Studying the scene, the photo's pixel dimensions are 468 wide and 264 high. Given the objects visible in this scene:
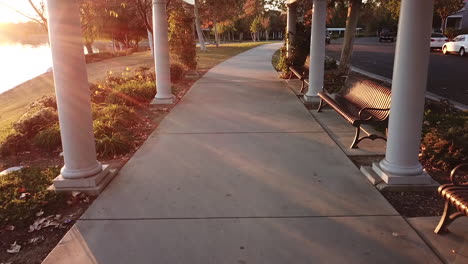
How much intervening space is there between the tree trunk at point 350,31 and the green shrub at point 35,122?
9.23 m

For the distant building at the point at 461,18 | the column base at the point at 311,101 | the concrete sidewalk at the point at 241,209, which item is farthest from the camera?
the distant building at the point at 461,18

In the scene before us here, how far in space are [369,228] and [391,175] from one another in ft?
3.40

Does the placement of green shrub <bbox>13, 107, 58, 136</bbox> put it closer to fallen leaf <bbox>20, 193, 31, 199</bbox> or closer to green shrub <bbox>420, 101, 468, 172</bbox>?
fallen leaf <bbox>20, 193, 31, 199</bbox>

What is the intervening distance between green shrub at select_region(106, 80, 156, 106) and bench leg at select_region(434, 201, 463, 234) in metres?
7.17

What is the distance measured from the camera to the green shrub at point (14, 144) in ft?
20.6

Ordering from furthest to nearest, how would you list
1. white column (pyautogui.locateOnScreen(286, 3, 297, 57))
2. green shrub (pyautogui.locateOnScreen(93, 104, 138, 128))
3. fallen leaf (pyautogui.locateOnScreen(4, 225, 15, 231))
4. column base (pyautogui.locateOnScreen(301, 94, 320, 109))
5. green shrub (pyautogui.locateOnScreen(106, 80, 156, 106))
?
white column (pyautogui.locateOnScreen(286, 3, 297, 57)), column base (pyautogui.locateOnScreen(301, 94, 320, 109)), green shrub (pyautogui.locateOnScreen(106, 80, 156, 106)), green shrub (pyautogui.locateOnScreen(93, 104, 138, 128)), fallen leaf (pyautogui.locateOnScreen(4, 225, 15, 231))

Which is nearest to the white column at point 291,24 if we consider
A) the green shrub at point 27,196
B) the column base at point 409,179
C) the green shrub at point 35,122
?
the green shrub at point 35,122

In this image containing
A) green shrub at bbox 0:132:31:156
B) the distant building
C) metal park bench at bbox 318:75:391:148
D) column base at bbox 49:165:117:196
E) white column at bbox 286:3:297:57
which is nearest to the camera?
column base at bbox 49:165:117:196

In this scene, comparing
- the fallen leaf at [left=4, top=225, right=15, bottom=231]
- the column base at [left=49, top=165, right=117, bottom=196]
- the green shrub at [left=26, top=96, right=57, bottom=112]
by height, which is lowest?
the fallen leaf at [left=4, top=225, right=15, bottom=231]

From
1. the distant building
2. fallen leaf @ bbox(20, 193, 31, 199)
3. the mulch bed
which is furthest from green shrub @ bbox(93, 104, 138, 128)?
the distant building

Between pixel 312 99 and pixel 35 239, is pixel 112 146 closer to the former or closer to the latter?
pixel 35 239

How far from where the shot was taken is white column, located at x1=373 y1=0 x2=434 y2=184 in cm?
426

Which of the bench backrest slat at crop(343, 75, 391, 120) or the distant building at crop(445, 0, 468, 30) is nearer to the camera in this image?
the bench backrest slat at crop(343, 75, 391, 120)

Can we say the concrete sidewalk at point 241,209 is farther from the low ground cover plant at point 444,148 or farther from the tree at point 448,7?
the tree at point 448,7
